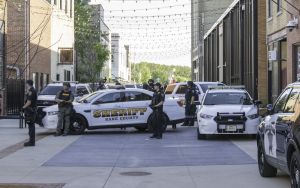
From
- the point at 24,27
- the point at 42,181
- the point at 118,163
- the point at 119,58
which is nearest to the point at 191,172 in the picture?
the point at 118,163

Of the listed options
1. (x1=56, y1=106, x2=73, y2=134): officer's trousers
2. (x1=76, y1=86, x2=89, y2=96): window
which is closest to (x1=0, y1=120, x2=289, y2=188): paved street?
(x1=56, y1=106, x2=73, y2=134): officer's trousers

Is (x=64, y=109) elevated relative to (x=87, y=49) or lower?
lower

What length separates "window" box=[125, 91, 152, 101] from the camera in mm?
20844

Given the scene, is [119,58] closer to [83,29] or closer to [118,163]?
[83,29]

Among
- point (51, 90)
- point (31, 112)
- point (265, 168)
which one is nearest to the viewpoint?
point (265, 168)

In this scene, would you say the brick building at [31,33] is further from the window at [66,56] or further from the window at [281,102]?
the window at [281,102]

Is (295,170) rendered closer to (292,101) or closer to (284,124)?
(284,124)

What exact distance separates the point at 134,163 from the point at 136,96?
26.8 feet

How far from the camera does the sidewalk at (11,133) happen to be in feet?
57.1

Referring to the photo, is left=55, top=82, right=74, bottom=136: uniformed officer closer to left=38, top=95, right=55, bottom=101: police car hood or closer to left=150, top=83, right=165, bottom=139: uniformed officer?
left=150, top=83, right=165, bottom=139: uniformed officer

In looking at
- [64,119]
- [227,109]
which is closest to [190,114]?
[64,119]

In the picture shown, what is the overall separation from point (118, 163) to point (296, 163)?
5.53 meters

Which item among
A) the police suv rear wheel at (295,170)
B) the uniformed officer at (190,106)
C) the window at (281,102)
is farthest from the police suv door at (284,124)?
the uniformed officer at (190,106)

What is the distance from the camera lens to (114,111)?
20.5 meters
